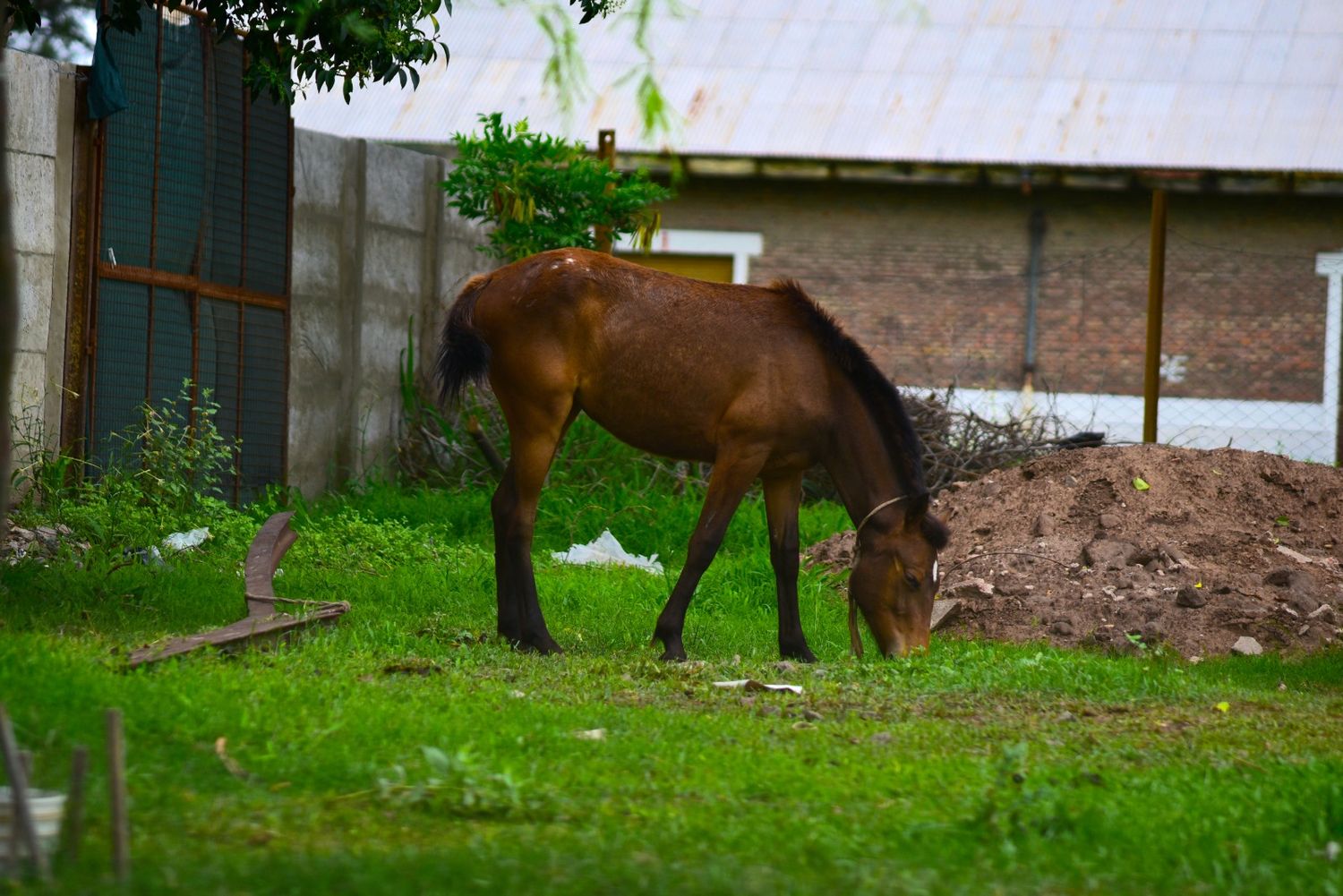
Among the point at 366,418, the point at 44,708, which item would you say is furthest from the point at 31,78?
the point at 44,708

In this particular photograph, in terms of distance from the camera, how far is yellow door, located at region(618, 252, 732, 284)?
54.8 feet

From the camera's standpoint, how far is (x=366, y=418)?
37.1ft

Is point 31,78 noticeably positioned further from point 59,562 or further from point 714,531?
point 714,531

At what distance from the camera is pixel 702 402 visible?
6852 millimetres

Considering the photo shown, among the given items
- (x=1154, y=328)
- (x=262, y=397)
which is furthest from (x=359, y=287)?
(x=1154, y=328)

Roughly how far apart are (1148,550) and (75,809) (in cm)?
679

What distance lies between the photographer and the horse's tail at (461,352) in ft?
22.5

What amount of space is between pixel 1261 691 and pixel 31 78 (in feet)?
22.1

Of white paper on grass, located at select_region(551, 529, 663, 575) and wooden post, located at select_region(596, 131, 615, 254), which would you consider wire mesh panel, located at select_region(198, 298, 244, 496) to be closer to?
white paper on grass, located at select_region(551, 529, 663, 575)

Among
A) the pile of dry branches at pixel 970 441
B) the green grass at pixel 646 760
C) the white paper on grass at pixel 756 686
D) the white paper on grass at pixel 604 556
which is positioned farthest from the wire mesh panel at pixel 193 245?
the pile of dry branches at pixel 970 441

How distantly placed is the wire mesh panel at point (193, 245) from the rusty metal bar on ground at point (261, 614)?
2508 mm

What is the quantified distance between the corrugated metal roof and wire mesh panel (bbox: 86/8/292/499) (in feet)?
20.8

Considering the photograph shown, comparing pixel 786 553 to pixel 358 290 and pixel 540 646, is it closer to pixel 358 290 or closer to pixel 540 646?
pixel 540 646

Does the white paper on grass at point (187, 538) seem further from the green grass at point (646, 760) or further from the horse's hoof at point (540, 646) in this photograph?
the horse's hoof at point (540, 646)
